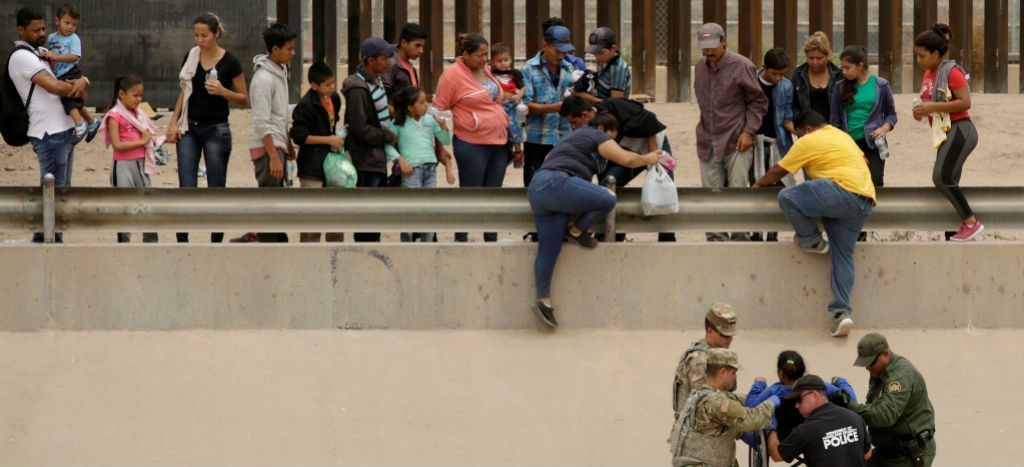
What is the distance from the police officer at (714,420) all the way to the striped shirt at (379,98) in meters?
4.22

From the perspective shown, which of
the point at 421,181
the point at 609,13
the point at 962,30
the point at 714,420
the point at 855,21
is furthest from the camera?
the point at 962,30

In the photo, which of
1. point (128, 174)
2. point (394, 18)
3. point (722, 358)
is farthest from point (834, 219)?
point (394, 18)

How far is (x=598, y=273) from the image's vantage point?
37.9 feet

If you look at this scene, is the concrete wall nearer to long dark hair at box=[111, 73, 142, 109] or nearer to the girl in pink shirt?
the girl in pink shirt

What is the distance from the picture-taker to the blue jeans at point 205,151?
12641 millimetres

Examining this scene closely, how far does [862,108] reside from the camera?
41.8 ft

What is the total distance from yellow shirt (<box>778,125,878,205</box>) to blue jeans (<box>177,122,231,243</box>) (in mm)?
3794

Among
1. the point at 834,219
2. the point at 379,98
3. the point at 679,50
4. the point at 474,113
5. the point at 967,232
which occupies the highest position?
the point at 679,50

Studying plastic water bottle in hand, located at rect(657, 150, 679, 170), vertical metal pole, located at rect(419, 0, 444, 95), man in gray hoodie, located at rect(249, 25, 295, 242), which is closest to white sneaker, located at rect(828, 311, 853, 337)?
plastic water bottle in hand, located at rect(657, 150, 679, 170)

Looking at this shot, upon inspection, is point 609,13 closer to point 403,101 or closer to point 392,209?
point 403,101

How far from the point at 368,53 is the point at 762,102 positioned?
2686mm

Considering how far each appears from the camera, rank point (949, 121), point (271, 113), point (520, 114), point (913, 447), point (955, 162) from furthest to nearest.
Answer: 1. point (520, 114)
2. point (271, 113)
3. point (949, 121)
4. point (955, 162)
5. point (913, 447)

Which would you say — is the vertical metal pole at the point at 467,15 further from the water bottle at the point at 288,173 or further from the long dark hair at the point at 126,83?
the long dark hair at the point at 126,83

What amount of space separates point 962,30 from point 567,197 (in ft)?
38.0
